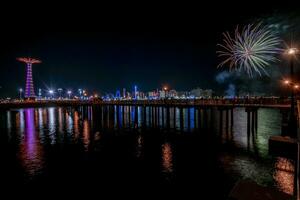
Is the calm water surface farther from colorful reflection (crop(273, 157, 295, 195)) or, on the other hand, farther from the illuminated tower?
the illuminated tower

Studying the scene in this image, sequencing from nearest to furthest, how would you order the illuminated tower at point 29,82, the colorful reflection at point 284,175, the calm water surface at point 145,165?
the colorful reflection at point 284,175, the calm water surface at point 145,165, the illuminated tower at point 29,82

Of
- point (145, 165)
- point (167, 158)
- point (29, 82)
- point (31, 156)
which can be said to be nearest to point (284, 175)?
point (167, 158)

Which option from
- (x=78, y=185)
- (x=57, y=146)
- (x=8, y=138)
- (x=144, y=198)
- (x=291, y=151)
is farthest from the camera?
(x=8, y=138)

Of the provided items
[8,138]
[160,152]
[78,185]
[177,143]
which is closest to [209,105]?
[177,143]

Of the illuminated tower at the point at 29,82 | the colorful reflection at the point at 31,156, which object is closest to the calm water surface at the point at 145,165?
the colorful reflection at the point at 31,156

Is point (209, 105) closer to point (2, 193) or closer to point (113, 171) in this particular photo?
point (113, 171)

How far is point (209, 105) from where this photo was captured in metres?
53.7

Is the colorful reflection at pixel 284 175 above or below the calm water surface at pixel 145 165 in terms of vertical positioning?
above

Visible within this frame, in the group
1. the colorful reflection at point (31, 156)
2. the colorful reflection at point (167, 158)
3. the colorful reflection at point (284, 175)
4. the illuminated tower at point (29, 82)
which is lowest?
the colorful reflection at point (167, 158)

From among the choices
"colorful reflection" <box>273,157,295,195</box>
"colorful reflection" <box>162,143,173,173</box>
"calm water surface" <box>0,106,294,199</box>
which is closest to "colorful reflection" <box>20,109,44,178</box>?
"calm water surface" <box>0,106,294,199</box>

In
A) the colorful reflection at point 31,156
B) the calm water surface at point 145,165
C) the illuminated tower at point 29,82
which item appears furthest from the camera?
the illuminated tower at point 29,82

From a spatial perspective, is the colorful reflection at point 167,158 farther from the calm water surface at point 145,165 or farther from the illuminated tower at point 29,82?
the illuminated tower at point 29,82

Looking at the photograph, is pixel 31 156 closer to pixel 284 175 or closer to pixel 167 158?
pixel 167 158

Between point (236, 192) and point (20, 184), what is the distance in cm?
1331
